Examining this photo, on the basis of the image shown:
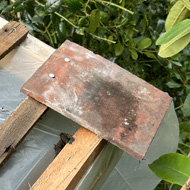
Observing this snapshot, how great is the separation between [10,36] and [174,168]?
59 cm

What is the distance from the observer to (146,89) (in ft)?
2.46

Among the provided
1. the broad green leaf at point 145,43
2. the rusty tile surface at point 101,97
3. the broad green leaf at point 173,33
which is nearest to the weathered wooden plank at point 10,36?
the rusty tile surface at point 101,97

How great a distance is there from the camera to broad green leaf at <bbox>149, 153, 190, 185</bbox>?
0.71 metres

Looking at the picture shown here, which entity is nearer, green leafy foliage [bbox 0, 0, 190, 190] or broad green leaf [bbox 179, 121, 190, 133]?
green leafy foliage [bbox 0, 0, 190, 190]

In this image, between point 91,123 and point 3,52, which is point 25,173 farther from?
point 3,52

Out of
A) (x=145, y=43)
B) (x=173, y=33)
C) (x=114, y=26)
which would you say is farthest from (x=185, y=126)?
(x=173, y=33)

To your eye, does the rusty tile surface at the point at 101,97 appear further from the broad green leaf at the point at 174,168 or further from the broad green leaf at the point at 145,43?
the broad green leaf at the point at 145,43

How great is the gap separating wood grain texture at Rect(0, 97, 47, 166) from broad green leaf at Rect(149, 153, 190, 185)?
364mm

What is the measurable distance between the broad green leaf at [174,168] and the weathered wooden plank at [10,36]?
0.53 meters

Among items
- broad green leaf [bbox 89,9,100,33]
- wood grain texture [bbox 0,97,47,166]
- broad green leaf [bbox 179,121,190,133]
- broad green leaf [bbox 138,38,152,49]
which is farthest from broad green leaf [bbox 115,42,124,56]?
wood grain texture [bbox 0,97,47,166]

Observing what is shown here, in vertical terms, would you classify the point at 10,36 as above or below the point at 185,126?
above

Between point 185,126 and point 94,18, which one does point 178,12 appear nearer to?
point 94,18

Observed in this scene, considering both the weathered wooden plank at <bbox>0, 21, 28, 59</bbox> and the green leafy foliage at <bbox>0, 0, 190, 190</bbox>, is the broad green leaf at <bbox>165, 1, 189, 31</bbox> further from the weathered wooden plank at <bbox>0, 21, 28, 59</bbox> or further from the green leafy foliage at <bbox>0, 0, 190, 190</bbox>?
the weathered wooden plank at <bbox>0, 21, 28, 59</bbox>

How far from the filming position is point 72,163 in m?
0.61
